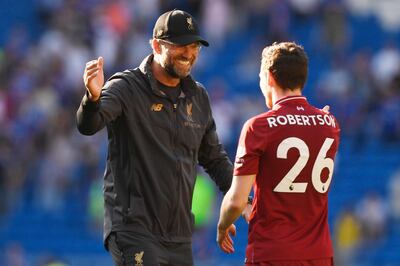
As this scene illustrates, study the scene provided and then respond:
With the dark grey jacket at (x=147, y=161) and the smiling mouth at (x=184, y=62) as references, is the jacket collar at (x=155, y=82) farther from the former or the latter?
the smiling mouth at (x=184, y=62)

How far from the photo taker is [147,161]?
7559 mm

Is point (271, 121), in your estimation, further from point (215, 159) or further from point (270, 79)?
point (215, 159)

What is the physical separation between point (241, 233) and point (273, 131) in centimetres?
1143

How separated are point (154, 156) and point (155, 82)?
0.46 meters

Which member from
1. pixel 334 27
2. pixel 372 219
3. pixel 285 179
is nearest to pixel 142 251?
pixel 285 179

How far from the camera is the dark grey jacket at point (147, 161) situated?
755 cm

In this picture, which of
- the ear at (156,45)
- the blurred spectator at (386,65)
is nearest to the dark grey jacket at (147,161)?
the ear at (156,45)

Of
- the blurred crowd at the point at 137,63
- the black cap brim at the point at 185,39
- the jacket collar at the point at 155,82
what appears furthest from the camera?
→ the blurred crowd at the point at 137,63

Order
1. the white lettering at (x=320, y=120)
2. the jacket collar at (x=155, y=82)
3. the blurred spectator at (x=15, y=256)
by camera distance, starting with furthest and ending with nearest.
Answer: the blurred spectator at (x=15, y=256)
the jacket collar at (x=155, y=82)
the white lettering at (x=320, y=120)

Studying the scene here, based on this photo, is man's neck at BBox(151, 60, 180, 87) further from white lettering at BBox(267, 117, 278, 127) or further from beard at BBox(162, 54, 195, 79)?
white lettering at BBox(267, 117, 278, 127)

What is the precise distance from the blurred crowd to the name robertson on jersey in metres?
10.9

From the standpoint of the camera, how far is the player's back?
7.07 m

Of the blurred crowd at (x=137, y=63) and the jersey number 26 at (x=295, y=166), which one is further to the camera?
the blurred crowd at (x=137, y=63)

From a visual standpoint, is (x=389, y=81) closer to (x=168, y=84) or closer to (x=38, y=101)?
(x=38, y=101)
